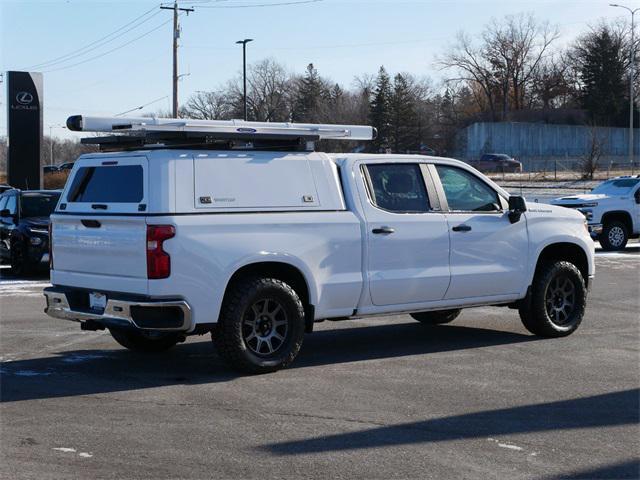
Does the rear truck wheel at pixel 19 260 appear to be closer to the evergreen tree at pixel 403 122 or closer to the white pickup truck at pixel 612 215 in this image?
the white pickup truck at pixel 612 215

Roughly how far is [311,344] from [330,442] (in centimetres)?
407

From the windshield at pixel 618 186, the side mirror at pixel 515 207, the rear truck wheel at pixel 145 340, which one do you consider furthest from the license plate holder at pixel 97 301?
the windshield at pixel 618 186

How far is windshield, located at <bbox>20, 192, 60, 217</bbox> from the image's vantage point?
18900 mm

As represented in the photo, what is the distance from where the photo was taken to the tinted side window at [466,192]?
998 cm

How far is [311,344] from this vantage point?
34.3 ft

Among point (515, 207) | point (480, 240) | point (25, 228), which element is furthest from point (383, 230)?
point (25, 228)

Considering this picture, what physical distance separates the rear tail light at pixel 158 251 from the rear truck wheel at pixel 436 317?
4.42 m

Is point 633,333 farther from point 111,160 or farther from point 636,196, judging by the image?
point 636,196

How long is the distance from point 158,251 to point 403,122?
231 feet

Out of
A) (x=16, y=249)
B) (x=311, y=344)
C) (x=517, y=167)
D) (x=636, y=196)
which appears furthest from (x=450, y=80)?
(x=311, y=344)

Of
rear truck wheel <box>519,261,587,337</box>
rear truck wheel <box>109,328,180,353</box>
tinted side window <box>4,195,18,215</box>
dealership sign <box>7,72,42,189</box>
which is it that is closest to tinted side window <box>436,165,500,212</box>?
rear truck wheel <box>519,261,587,337</box>

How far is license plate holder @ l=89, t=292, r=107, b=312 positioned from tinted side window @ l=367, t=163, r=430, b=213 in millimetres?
2697

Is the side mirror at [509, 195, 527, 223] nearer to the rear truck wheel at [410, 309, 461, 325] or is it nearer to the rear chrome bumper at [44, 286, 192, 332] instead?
the rear truck wheel at [410, 309, 461, 325]

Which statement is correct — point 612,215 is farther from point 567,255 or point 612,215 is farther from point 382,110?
point 382,110
